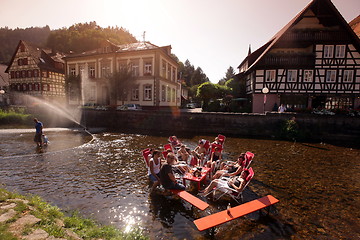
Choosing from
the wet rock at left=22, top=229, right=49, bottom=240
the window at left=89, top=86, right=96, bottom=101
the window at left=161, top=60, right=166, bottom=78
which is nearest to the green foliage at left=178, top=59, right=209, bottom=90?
the window at left=161, top=60, right=166, bottom=78

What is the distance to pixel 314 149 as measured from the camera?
14750 mm

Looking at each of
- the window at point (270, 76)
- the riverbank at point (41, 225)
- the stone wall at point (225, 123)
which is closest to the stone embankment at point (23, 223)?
the riverbank at point (41, 225)

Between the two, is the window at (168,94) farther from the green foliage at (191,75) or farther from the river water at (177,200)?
the green foliage at (191,75)

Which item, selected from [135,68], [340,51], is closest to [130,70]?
[135,68]

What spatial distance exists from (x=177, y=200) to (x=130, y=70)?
2883cm

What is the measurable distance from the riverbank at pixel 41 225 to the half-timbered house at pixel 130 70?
27750 millimetres

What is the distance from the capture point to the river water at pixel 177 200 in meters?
5.01

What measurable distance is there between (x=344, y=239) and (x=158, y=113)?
20.9m

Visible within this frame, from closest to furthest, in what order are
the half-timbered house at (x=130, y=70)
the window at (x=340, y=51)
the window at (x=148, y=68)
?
the window at (x=340, y=51)
the half-timbered house at (x=130, y=70)
the window at (x=148, y=68)

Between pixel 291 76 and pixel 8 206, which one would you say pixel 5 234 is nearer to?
→ pixel 8 206

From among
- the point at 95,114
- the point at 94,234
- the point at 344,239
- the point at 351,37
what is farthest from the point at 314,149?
the point at 95,114

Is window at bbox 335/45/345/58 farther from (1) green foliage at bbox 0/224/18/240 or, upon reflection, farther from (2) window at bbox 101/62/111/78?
(2) window at bbox 101/62/111/78

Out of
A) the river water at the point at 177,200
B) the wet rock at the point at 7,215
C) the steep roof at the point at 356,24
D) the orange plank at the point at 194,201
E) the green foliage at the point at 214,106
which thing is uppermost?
the steep roof at the point at 356,24

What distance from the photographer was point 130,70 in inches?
1248
